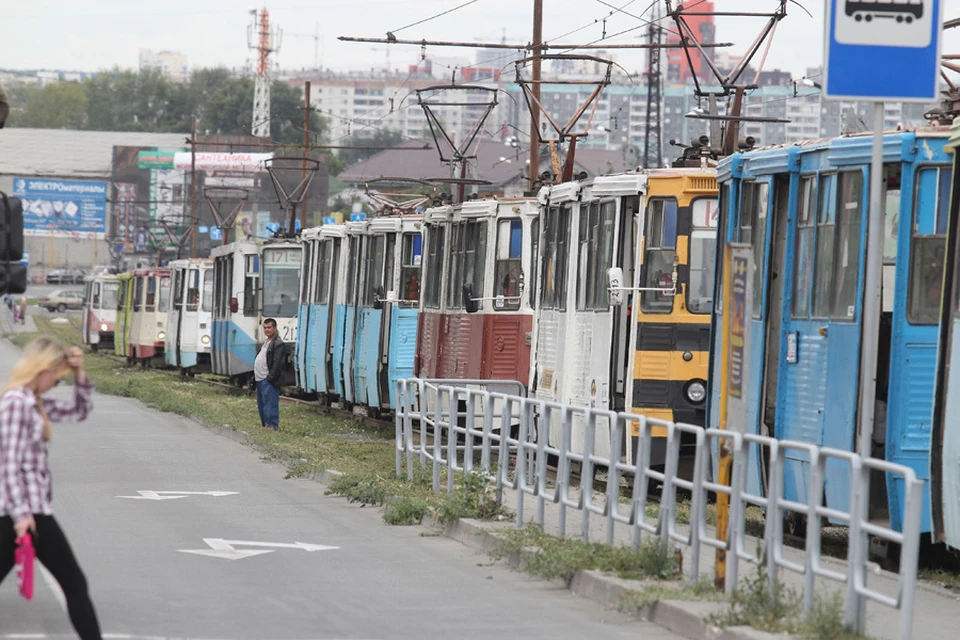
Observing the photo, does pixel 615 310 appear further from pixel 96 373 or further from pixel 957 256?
pixel 96 373

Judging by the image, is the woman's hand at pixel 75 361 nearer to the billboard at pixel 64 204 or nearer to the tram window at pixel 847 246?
the tram window at pixel 847 246

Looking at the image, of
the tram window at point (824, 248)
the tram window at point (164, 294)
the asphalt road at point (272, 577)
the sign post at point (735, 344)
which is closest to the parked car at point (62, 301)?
the tram window at point (164, 294)

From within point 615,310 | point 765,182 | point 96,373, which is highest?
point 765,182

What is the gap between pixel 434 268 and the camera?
84.2 ft

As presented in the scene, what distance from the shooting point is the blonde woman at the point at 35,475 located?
7.97 m

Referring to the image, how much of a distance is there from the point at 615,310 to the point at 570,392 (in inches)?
57.8

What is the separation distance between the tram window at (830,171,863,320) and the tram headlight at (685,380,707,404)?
4605mm

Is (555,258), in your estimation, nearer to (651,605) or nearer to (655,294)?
(655,294)

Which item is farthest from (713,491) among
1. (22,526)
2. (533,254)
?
(533,254)

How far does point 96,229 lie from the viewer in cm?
12206

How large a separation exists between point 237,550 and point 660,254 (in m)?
5.79

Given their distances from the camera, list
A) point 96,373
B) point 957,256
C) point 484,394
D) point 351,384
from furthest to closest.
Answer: point 96,373, point 351,384, point 484,394, point 957,256

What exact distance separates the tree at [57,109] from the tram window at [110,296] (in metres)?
128

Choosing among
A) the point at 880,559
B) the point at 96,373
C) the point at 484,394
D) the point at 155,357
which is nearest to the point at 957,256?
the point at 880,559
